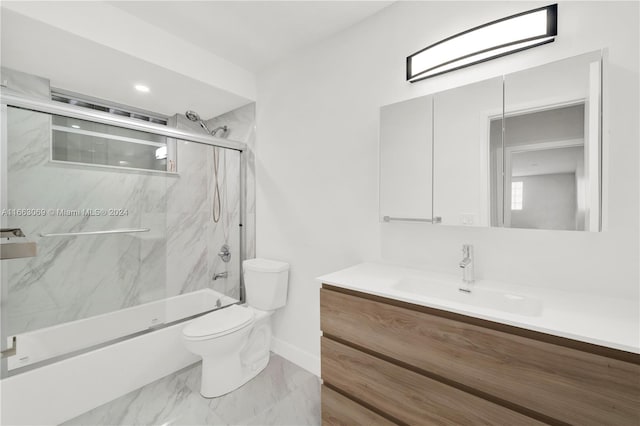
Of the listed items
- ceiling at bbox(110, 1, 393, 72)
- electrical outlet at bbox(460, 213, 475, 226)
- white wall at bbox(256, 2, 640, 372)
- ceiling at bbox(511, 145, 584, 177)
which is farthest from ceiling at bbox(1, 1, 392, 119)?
electrical outlet at bbox(460, 213, 475, 226)

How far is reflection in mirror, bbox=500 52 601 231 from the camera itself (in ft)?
3.70

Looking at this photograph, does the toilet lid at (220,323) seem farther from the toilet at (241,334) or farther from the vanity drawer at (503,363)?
the vanity drawer at (503,363)

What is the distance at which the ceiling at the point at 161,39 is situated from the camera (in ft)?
5.42

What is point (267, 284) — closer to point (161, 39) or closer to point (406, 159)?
point (406, 159)

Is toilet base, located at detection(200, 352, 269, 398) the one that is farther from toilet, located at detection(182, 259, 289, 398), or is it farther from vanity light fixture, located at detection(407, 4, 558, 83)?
vanity light fixture, located at detection(407, 4, 558, 83)

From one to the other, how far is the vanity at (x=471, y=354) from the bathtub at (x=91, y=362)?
1.32 m

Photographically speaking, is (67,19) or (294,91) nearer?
(67,19)

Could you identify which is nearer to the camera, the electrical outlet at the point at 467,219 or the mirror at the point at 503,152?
the mirror at the point at 503,152

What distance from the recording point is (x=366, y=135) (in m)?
1.90

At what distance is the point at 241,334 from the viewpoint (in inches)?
76.6

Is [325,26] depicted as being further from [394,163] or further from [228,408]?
[228,408]

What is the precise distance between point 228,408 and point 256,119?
7.53 ft

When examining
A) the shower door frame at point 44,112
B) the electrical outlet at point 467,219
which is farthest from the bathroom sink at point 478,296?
the shower door frame at point 44,112

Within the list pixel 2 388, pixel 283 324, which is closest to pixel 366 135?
pixel 283 324
